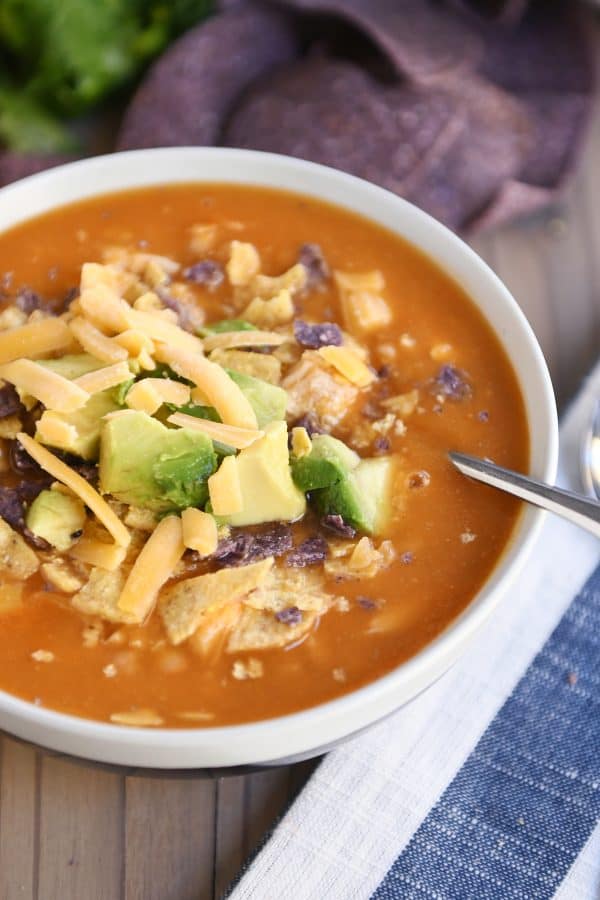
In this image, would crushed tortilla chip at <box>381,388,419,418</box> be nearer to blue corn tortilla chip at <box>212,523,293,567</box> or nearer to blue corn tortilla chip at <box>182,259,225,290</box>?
blue corn tortilla chip at <box>212,523,293,567</box>

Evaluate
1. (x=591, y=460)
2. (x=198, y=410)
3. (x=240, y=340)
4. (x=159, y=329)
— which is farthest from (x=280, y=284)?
(x=591, y=460)

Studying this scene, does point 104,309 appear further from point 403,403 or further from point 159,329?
point 403,403

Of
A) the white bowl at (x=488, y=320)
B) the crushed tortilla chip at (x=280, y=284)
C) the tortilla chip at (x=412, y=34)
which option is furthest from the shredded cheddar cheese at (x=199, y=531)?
the tortilla chip at (x=412, y=34)

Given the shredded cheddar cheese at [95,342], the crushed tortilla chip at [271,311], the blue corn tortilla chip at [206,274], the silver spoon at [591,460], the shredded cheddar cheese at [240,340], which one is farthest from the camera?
the silver spoon at [591,460]

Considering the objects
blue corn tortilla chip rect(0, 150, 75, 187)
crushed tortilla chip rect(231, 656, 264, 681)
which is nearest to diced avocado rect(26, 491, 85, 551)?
crushed tortilla chip rect(231, 656, 264, 681)

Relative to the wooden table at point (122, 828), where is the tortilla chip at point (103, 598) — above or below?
above

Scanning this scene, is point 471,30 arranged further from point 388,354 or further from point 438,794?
point 438,794

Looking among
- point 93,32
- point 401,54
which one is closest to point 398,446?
point 401,54

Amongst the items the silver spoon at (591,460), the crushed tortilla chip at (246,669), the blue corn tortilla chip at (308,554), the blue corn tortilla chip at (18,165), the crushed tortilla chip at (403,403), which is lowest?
the silver spoon at (591,460)

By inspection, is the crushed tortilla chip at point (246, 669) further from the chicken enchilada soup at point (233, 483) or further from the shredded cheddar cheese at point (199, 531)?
the shredded cheddar cheese at point (199, 531)
